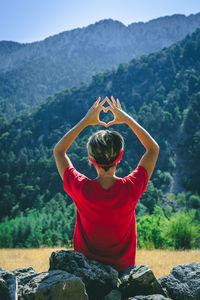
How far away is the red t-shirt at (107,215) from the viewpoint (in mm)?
1457

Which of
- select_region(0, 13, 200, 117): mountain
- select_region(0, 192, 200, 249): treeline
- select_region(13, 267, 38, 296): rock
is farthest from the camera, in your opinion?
select_region(0, 13, 200, 117): mountain

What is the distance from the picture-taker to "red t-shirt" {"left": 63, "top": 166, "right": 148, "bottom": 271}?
1457 mm

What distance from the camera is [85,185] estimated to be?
4.85 feet

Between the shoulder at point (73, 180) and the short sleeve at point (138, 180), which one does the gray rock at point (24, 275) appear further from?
the short sleeve at point (138, 180)

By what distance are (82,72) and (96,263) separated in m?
150

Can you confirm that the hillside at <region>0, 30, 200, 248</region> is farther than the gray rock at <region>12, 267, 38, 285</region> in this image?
Yes

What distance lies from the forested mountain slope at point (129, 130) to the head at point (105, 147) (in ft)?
141

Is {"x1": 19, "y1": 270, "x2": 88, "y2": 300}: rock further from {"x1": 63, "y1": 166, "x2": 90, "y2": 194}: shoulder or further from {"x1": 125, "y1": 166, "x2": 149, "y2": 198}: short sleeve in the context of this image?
{"x1": 125, "y1": 166, "x2": 149, "y2": 198}: short sleeve

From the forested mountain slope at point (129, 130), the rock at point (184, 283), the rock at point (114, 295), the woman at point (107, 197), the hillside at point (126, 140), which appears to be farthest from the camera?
the forested mountain slope at point (129, 130)

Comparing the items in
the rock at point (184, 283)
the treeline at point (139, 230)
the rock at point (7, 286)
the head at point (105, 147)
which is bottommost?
the treeline at point (139, 230)

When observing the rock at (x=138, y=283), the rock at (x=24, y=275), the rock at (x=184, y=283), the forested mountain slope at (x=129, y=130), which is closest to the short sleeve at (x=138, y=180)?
the rock at (x=138, y=283)

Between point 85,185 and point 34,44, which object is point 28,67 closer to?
point 34,44

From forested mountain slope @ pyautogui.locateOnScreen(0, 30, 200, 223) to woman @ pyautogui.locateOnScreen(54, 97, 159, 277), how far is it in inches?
1674

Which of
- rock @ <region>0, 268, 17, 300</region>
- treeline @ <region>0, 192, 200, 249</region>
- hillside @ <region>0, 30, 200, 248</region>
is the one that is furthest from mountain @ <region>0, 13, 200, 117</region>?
rock @ <region>0, 268, 17, 300</region>
